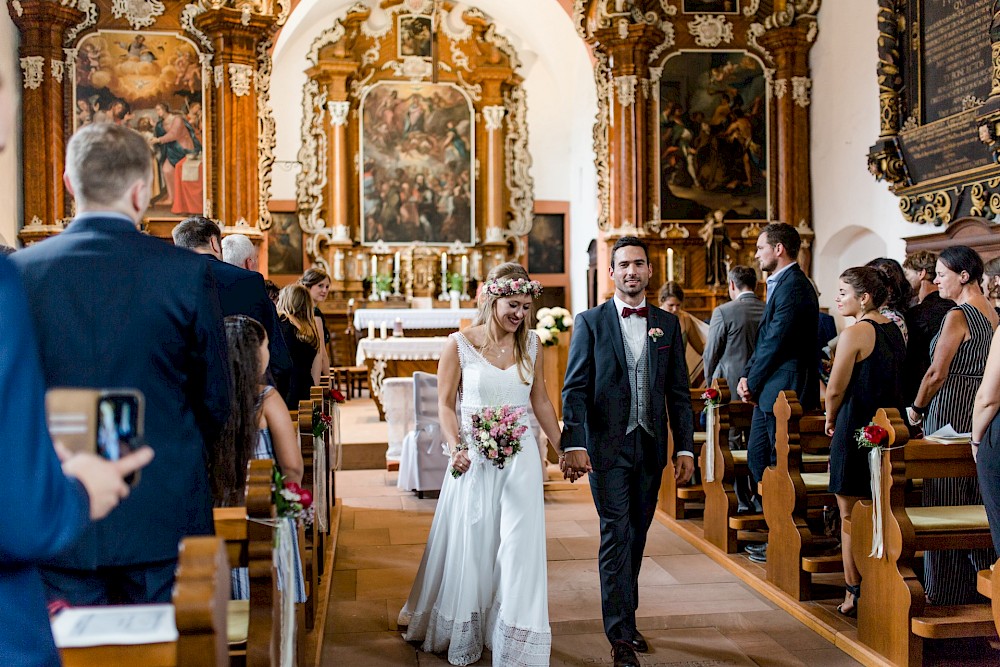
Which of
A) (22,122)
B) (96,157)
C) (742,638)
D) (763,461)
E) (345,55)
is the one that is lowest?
(742,638)

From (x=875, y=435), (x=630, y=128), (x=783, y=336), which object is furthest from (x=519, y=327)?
(x=630, y=128)

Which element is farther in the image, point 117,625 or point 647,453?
point 647,453

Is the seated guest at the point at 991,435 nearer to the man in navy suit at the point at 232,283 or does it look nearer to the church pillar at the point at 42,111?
the man in navy suit at the point at 232,283

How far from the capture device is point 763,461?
5934 millimetres

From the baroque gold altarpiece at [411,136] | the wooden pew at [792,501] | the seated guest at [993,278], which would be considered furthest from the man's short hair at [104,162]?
the baroque gold altarpiece at [411,136]

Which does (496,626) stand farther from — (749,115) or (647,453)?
(749,115)

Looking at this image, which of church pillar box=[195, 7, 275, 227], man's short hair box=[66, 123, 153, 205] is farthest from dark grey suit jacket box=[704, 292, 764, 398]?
church pillar box=[195, 7, 275, 227]

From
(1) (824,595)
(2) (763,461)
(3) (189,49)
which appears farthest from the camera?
(3) (189,49)

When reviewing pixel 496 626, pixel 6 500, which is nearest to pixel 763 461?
pixel 496 626

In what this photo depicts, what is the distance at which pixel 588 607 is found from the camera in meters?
5.23

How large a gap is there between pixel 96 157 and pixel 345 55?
636 inches

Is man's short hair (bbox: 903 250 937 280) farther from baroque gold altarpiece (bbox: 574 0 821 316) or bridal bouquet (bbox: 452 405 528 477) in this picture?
baroque gold altarpiece (bbox: 574 0 821 316)

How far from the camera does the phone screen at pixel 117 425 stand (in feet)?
4.40

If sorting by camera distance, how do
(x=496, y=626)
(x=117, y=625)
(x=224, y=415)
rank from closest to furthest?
(x=117, y=625), (x=224, y=415), (x=496, y=626)
